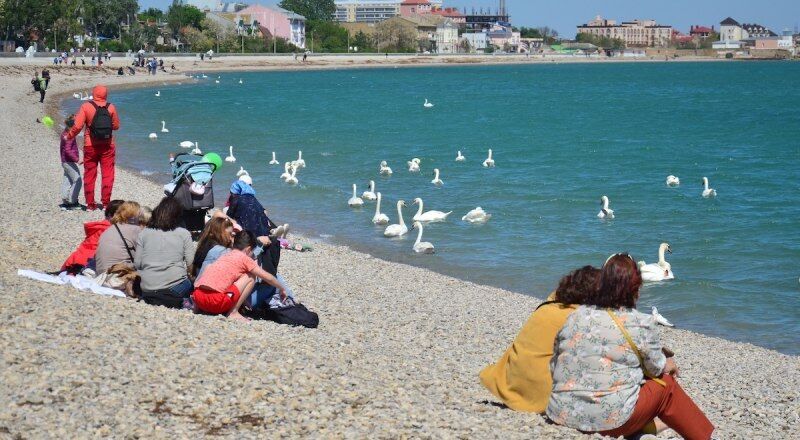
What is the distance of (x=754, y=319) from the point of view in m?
14.4

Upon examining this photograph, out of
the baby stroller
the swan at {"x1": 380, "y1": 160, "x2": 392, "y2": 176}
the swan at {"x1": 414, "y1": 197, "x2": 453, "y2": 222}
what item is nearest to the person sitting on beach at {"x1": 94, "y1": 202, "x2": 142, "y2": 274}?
the baby stroller

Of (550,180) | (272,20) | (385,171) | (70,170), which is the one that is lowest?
(550,180)

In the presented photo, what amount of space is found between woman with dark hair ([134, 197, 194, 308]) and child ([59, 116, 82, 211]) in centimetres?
611

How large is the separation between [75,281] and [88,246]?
78 centimetres

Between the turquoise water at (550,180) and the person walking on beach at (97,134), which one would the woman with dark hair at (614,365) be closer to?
the turquoise water at (550,180)

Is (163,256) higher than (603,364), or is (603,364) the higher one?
(163,256)

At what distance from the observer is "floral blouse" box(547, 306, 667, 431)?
6.39 meters

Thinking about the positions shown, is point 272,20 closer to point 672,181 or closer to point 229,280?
point 672,181

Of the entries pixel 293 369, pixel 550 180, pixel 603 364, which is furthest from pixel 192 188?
pixel 550 180

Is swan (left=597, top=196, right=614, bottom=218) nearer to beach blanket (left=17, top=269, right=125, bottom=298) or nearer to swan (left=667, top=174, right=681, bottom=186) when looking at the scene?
swan (left=667, top=174, right=681, bottom=186)

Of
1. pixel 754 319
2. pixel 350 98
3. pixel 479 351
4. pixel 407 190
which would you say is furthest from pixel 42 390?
pixel 350 98

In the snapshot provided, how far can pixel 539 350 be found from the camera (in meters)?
6.81

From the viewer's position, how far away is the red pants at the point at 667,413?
6465 millimetres

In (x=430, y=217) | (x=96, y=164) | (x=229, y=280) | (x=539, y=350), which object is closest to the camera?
(x=539, y=350)
